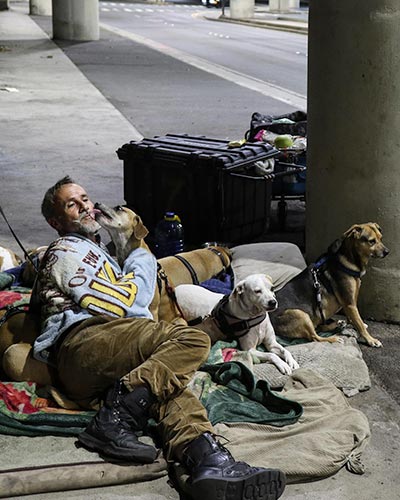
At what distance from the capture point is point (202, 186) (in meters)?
7.80

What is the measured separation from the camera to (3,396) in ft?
16.0

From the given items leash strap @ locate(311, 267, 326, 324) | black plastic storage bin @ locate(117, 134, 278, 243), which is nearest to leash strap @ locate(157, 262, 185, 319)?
leash strap @ locate(311, 267, 326, 324)

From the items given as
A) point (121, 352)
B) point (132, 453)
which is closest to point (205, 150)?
point (121, 352)

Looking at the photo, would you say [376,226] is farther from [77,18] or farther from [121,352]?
[77,18]

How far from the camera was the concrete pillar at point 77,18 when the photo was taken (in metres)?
31.7

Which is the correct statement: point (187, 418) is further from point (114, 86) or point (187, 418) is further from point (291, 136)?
point (114, 86)

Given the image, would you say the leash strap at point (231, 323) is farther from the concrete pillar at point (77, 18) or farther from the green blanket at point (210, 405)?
the concrete pillar at point (77, 18)

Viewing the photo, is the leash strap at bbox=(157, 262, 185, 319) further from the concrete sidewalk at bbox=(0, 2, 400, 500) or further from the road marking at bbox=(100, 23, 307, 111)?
the road marking at bbox=(100, 23, 307, 111)

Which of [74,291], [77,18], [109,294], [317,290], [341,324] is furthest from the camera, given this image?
[77,18]

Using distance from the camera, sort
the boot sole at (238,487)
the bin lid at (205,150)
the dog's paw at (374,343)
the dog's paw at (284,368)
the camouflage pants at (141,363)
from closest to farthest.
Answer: the boot sole at (238,487), the camouflage pants at (141,363), the dog's paw at (284,368), the dog's paw at (374,343), the bin lid at (205,150)

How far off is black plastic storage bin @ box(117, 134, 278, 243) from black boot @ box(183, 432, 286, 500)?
3722 millimetres

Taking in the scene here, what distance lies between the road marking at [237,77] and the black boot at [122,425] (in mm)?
12044

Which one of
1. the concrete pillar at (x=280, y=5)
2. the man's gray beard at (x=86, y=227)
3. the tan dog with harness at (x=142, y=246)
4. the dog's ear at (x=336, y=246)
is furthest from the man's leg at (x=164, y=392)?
the concrete pillar at (x=280, y=5)

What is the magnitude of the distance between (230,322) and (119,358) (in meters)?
1.12
